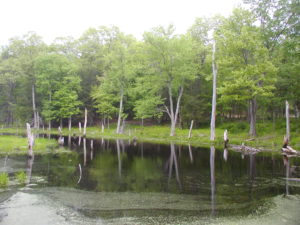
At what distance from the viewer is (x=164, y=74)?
43.0 m

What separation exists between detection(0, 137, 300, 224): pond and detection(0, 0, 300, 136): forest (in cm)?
1157

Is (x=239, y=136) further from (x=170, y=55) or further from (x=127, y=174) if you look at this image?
(x=127, y=174)

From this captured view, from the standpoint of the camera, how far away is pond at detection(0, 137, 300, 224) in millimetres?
9203

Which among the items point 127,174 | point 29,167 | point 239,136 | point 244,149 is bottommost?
point 127,174

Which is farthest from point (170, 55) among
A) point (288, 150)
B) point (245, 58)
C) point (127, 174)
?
point (127, 174)

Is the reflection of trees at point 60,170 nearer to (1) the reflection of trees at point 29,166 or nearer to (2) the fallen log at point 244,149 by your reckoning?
(1) the reflection of trees at point 29,166

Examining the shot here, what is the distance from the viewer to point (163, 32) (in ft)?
138

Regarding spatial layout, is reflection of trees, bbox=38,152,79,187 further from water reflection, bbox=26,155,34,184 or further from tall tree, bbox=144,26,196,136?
tall tree, bbox=144,26,196,136

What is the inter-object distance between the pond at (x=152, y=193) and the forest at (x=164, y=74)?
11.6 meters

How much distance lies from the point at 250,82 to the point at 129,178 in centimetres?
2049

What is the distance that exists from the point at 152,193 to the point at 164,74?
1276 inches

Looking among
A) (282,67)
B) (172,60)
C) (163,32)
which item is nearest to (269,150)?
(282,67)

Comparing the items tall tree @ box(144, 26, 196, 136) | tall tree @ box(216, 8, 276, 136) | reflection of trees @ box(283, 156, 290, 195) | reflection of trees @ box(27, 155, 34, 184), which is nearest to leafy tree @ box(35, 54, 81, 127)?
tall tree @ box(144, 26, 196, 136)

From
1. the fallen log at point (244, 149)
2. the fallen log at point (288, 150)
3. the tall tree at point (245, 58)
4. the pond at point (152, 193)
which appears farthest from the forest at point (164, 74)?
the pond at point (152, 193)
